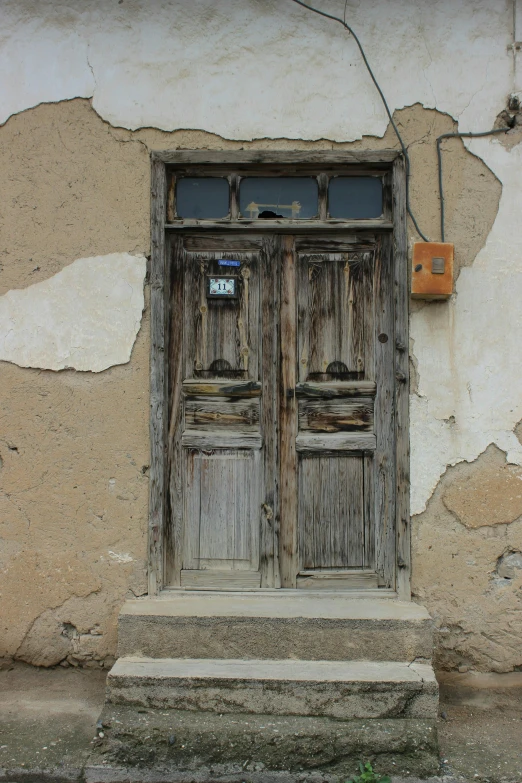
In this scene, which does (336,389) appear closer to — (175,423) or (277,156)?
(175,423)

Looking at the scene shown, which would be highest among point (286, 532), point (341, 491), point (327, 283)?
point (327, 283)

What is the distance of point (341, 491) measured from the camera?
3.56m

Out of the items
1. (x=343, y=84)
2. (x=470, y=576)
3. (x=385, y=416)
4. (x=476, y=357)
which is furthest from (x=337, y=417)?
(x=343, y=84)

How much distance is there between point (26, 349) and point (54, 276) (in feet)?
1.31

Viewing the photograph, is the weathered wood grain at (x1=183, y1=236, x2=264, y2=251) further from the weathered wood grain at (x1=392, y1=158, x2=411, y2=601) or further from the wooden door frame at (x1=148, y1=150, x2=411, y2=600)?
the weathered wood grain at (x1=392, y1=158, x2=411, y2=601)

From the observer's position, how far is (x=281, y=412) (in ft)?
11.7

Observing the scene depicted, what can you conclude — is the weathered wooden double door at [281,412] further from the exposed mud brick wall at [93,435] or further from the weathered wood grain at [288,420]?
the exposed mud brick wall at [93,435]

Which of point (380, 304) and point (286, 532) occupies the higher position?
point (380, 304)

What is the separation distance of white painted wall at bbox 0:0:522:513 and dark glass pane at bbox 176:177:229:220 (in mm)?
260

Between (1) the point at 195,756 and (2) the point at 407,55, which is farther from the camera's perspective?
(2) the point at 407,55

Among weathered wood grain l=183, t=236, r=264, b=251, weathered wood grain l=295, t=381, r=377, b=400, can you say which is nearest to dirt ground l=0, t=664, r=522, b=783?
weathered wood grain l=295, t=381, r=377, b=400

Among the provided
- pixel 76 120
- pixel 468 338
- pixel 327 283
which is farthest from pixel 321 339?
pixel 76 120

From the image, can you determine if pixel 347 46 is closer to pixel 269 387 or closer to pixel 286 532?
pixel 269 387

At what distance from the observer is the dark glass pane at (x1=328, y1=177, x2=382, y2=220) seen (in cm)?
358
